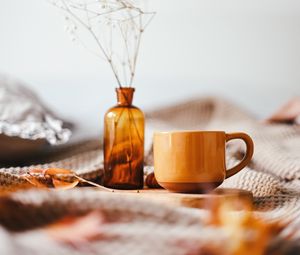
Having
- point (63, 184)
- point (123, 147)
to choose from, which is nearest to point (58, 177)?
point (63, 184)

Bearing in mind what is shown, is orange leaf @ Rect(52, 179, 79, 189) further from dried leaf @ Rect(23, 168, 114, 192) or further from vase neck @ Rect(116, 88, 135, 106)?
vase neck @ Rect(116, 88, 135, 106)

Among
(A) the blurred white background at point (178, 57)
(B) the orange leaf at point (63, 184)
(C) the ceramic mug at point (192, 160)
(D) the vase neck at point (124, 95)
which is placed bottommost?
(B) the orange leaf at point (63, 184)

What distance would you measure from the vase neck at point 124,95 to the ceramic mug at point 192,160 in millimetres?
131

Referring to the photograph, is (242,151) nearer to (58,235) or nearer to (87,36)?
(87,36)

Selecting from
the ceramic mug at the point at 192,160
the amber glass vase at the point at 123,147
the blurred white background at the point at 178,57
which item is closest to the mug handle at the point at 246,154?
the ceramic mug at the point at 192,160

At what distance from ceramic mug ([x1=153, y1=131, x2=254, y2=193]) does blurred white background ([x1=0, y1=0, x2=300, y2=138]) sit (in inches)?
25.4

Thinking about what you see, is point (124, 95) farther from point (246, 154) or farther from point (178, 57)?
point (178, 57)

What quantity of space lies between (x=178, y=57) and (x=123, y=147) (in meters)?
0.66

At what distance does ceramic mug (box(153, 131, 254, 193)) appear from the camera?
2.46ft

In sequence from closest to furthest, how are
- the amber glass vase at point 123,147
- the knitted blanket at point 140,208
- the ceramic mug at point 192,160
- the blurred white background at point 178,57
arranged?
1. the knitted blanket at point 140,208
2. the ceramic mug at point 192,160
3. the amber glass vase at point 123,147
4. the blurred white background at point 178,57

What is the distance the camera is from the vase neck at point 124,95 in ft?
2.87

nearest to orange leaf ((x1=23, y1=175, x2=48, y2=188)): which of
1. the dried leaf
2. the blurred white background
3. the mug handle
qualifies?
the dried leaf

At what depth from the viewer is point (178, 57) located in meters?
1.47

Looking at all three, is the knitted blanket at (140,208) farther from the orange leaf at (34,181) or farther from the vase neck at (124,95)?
the vase neck at (124,95)
